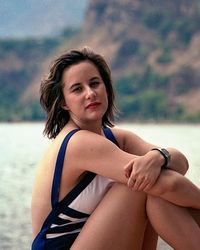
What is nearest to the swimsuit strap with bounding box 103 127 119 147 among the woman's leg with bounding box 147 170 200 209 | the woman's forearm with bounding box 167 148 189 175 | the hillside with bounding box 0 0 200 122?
the woman's forearm with bounding box 167 148 189 175

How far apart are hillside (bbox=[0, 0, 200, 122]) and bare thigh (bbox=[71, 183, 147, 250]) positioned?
5062 centimetres

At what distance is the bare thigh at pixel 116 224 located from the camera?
215 centimetres

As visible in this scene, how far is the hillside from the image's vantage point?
58.2 m

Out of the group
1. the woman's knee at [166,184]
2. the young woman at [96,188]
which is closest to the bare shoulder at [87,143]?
the young woman at [96,188]

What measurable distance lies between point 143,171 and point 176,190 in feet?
0.43

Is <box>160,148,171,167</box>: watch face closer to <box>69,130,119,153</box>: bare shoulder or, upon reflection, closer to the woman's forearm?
the woman's forearm

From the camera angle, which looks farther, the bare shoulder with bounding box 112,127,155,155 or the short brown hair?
the bare shoulder with bounding box 112,127,155,155

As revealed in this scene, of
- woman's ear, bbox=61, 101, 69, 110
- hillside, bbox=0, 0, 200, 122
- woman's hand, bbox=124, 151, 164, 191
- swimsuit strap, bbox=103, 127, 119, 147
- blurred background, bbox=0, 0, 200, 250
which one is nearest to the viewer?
woman's hand, bbox=124, 151, 164, 191

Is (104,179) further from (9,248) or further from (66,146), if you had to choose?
(9,248)

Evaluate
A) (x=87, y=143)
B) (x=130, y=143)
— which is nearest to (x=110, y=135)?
(x=130, y=143)

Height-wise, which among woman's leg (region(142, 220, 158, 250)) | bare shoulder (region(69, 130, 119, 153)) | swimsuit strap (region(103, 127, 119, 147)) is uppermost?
bare shoulder (region(69, 130, 119, 153))

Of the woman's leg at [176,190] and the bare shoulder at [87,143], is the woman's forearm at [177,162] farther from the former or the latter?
the bare shoulder at [87,143]

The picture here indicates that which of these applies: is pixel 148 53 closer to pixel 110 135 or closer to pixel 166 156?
pixel 110 135

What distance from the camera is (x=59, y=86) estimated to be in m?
2.35
